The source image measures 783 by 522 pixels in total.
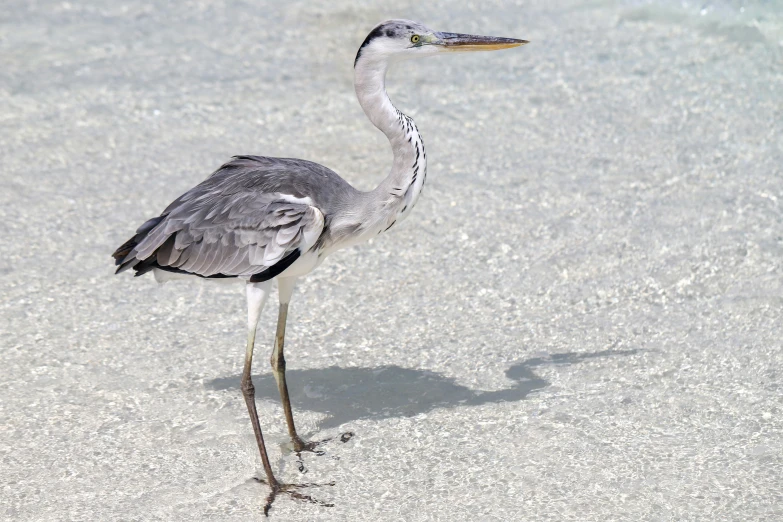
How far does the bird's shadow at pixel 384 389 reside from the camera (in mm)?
5688

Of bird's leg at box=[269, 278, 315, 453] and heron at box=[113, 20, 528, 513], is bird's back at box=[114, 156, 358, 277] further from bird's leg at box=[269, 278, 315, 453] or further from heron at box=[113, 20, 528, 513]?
bird's leg at box=[269, 278, 315, 453]

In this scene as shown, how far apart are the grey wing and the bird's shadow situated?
3.33 ft

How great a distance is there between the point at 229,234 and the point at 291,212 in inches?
14.2

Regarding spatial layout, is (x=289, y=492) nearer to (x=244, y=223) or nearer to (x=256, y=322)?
(x=256, y=322)

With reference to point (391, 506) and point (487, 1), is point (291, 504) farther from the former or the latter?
point (487, 1)

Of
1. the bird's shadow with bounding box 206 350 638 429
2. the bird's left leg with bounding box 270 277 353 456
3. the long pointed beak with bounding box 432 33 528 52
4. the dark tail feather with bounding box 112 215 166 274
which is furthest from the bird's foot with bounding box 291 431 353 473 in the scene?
the long pointed beak with bounding box 432 33 528 52

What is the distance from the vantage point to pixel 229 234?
16.6ft

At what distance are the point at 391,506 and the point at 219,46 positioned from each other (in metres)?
6.90

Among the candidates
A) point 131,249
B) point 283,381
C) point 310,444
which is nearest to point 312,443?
point 310,444

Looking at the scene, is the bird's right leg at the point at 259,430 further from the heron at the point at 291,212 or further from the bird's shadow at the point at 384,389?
the bird's shadow at the point at 384,389

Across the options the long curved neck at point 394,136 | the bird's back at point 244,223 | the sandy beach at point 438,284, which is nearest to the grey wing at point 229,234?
the bird's back at point 244,223

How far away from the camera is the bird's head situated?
4.90 m

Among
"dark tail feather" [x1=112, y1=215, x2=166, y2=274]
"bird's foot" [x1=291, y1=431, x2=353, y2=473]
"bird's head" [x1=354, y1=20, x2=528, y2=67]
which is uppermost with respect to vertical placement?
"bird's head" [x1=354, y1=20, x2=528, y2=67]

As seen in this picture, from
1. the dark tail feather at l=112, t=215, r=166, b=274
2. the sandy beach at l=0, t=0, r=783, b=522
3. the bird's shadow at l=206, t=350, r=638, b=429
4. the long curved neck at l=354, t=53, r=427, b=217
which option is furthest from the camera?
the bird's shadow at l=206, t=350, r=638, b=429
